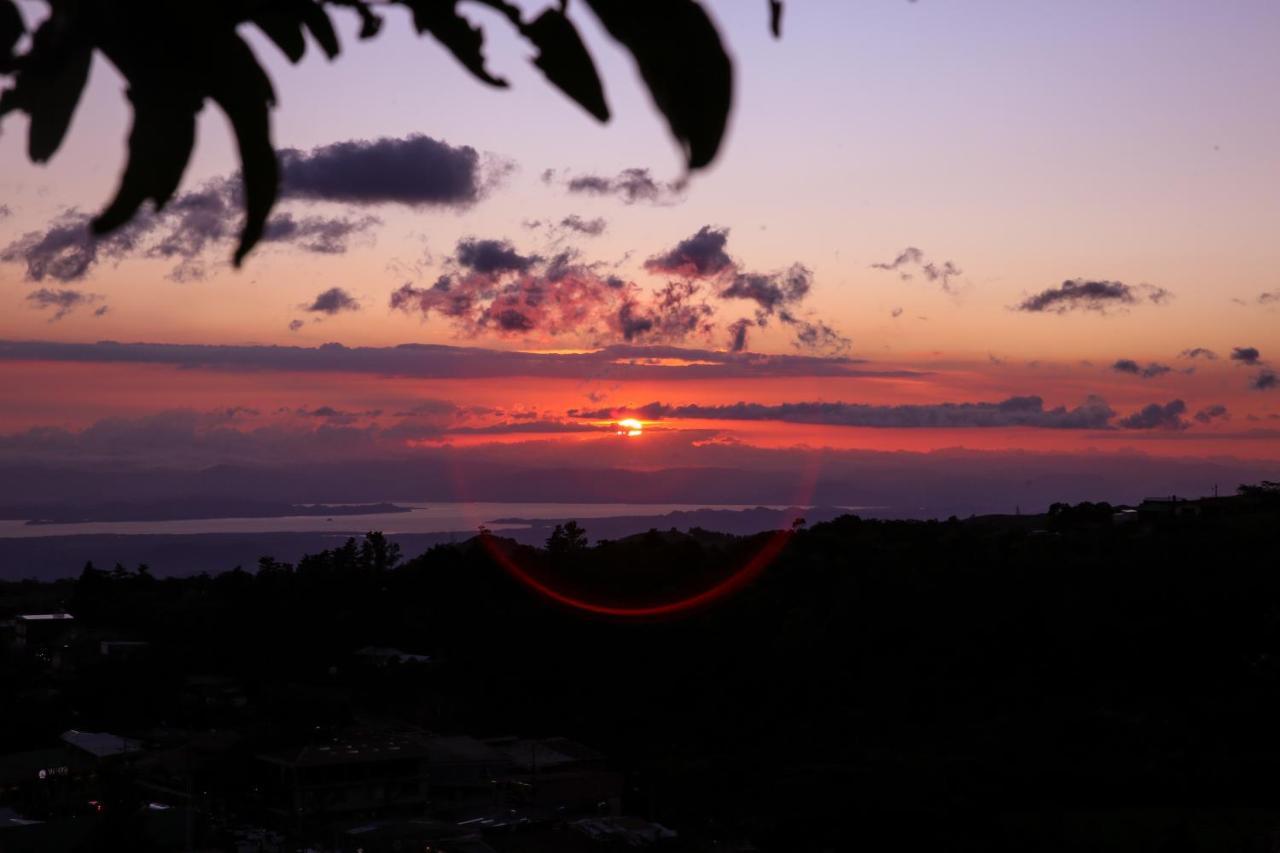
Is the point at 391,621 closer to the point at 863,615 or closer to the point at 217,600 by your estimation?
the point at 217,600

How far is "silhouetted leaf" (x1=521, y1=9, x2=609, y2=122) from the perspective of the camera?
3.25ft

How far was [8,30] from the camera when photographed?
88cm

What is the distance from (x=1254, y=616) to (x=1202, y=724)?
4.29 meters

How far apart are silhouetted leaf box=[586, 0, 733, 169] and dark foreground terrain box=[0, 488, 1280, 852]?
1726cm

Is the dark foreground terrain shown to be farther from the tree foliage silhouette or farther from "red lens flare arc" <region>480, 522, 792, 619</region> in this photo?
the tree foliage silhouette

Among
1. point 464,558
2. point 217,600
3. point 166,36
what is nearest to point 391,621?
point 464,558

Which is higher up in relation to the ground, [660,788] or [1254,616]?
[1254,616]

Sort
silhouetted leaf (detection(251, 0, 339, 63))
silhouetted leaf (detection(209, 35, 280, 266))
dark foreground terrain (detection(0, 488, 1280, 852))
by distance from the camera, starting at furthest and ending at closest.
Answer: dark foreground terrain (detection(0, 488, 1280, 852))
silhouetted leaf (detection(251, 0, 339, 63))
silhouetted leaf (detection(209, 35, 280, 266))

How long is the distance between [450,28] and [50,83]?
0.29m

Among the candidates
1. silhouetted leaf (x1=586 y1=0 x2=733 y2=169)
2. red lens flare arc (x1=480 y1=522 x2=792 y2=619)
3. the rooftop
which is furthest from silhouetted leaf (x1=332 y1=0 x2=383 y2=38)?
red lens flare arc (x1=480 y1=522 x2=792 y2=619)

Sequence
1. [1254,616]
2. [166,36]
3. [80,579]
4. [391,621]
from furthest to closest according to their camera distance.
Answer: [80,579]
[391,621]
[1254,616]
[166,36]

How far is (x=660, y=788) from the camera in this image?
22266 mm

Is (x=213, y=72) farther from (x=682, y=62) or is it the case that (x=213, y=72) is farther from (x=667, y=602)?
(x=667, y=602)

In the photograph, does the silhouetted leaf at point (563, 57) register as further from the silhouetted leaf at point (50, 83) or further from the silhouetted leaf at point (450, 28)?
the silhouetted leaf at point (50, 83)
